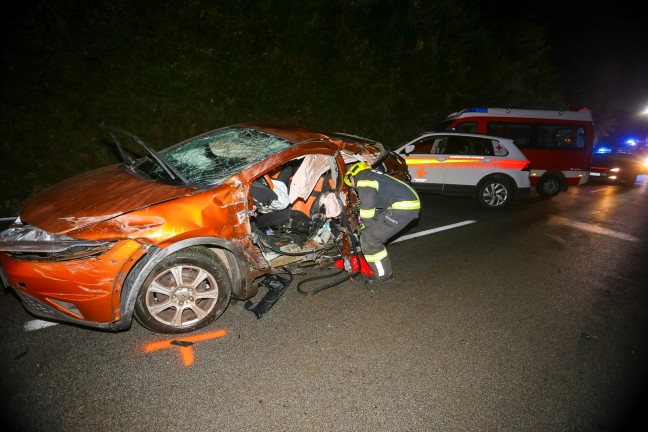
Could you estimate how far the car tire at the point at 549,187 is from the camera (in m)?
9.12

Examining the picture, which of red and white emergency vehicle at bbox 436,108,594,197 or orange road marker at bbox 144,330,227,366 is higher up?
red and white emergency vehicle at bbox 436,108,594,197

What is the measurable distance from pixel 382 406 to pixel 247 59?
944cm

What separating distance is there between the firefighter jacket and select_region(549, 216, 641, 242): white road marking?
15.4ft

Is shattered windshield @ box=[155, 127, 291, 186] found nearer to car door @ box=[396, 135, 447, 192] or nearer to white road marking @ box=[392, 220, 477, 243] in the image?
white road marking @ box=[392, 220, 477, 243]

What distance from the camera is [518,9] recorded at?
19781 millimetres

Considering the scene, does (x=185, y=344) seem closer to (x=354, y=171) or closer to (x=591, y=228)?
(x=354, y=171)

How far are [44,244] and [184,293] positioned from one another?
3.26 feet

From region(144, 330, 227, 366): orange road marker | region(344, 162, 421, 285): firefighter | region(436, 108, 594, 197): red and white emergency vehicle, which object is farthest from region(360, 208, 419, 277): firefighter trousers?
region(436, 108, 594, 197): red and white emergency vehicle

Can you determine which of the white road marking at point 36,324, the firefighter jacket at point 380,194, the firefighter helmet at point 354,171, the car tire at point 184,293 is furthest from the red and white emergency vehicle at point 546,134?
the white road marking at point 36,324

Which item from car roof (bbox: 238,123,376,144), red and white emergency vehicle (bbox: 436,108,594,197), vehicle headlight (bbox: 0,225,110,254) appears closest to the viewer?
vehicle headlight (bbox: 0,225,110,254)

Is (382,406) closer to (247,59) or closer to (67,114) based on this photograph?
Answer: (67,114)

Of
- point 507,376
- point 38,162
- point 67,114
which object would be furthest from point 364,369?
point 67,114

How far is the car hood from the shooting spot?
8.01ft

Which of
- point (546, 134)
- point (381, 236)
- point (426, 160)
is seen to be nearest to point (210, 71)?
point (426, 160)
